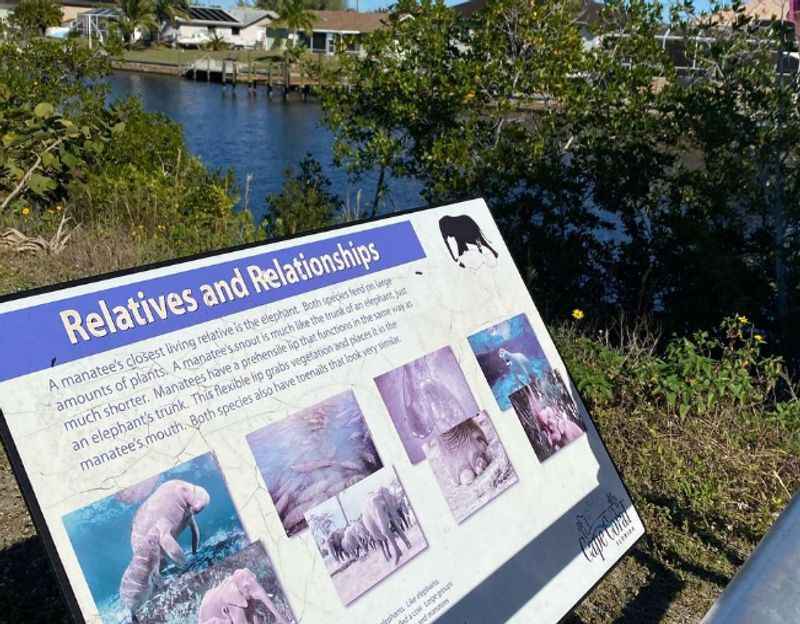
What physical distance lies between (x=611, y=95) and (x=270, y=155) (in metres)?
13.7

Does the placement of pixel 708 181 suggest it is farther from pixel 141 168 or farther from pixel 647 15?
pixel 141 168

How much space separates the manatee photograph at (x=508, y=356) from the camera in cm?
274

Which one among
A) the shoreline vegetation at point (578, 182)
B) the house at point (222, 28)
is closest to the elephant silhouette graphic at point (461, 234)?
the shoreline vegetation at point (578, 182)

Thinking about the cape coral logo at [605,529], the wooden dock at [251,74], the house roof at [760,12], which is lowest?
the cape coral logo at [605,529]

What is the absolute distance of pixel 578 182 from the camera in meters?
8.31

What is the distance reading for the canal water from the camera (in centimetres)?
1344

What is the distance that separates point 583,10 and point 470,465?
7.91 meters

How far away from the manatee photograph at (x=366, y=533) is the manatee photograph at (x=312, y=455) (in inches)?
1.2

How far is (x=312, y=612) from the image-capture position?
197 cm

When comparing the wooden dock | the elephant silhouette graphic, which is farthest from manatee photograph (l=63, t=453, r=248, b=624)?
the wooden dock

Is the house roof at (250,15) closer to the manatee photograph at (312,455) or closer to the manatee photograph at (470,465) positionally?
the manatee photograph at (470,465)

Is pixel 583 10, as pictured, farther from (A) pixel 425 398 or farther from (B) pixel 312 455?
(B) pixel 312 455

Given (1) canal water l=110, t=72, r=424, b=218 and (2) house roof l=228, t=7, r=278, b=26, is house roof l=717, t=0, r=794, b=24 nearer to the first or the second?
(1) canal water l=110, t=72, r=424, b=218

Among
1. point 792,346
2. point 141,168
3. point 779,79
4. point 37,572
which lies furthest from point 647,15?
point 37,572
